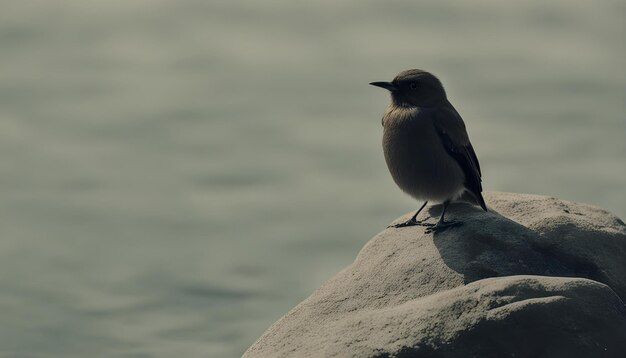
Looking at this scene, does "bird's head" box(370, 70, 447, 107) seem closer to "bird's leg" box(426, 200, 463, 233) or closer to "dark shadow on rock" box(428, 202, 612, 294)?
"bird's leg" box(426, 200, 463, 233)

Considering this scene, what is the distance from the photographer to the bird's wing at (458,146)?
11352mm

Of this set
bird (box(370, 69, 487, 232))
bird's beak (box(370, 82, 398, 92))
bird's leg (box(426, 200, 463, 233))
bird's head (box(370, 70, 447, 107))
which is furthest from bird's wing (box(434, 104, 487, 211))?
bird's beak (box(370, 82, 398, 92))

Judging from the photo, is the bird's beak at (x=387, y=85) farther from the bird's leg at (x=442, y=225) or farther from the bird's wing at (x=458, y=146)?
the bird's leg at (x=442, y=225)

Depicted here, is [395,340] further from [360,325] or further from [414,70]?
[414,70]

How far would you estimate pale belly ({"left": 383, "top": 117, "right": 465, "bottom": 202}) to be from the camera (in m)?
11.3

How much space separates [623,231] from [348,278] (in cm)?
340

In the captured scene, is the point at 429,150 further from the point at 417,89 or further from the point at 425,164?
the point at 417,89

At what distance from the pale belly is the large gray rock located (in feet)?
1.09

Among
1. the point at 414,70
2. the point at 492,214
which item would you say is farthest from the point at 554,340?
the point at 414,70

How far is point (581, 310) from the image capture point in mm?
8797

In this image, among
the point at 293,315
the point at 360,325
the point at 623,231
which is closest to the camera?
the point at 360,325

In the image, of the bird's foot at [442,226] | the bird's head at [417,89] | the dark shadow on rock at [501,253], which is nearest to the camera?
the dark shadow on rock at [501,253]

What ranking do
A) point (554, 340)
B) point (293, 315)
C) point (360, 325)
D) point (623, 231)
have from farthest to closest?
point (623, 231) → point (293, 315) → point (360, 325) → point (554, 340)

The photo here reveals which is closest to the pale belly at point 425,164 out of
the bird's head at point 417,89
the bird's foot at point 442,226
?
the bird's head at point 417,89
